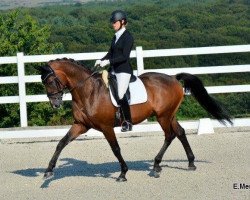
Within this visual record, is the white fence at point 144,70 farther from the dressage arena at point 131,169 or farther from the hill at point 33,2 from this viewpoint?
the hill at point 33,2

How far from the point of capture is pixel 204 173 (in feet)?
27.0

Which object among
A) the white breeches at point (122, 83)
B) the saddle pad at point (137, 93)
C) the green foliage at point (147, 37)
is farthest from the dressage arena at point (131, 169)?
the green foliage at point (147, 37)

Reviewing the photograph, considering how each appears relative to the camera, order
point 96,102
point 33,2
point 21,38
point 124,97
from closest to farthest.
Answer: point 96,102, point 124,97, point 21,38, point 33,2

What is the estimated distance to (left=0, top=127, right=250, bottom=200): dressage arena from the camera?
7.21 metres

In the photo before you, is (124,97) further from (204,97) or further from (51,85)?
(204,97)

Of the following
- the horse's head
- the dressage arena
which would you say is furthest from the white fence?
the horse's head

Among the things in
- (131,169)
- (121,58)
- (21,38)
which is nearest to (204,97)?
(131,169)

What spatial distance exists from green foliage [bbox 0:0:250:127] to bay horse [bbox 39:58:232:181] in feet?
6.26

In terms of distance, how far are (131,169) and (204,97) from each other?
159 cm

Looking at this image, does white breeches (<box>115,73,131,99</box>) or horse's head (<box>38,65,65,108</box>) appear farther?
white breeches (<box>115,73,131,99</box>)

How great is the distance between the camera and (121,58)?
7.93 m

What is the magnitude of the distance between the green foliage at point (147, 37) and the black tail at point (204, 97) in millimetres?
951

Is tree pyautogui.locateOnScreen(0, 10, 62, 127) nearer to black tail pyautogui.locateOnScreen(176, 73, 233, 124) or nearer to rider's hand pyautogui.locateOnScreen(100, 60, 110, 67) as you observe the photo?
black tail pyautogui.locateOnScreen(176, 73, 233, 124)

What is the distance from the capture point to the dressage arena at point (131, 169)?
7.21 m
